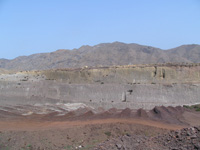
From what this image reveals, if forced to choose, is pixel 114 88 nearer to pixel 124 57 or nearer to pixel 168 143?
pixel 168 143

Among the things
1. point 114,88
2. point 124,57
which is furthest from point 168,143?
point 124,57

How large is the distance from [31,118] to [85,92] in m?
9.21

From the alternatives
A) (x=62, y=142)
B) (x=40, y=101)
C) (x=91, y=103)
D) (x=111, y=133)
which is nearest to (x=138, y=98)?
(x=91, y=103)

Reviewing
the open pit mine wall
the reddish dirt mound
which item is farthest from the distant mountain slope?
the reddish dirt mound

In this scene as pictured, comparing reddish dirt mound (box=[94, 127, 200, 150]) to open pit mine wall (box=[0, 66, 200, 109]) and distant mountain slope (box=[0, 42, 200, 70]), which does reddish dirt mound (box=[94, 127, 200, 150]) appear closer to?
open pit mine wall (box=[0, 66, 200, 109])

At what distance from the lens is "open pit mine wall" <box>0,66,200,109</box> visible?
25922 millimetres

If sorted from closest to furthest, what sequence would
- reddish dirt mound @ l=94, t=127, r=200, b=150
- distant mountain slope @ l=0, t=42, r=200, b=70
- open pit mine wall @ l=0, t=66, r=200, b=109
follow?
reddish dirt mound @ l=94, t=127, r=200, b=150
open pit mine wall @ l=0, t=66, r=200, b=109
distant mountain slope @ l=0, t=42, r=200, b=70

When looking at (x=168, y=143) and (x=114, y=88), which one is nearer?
(x=168, y=143)

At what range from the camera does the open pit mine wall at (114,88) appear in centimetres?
2592

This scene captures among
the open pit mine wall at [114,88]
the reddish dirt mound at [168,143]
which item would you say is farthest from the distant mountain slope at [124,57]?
the reddish dirt mound at [168,143]

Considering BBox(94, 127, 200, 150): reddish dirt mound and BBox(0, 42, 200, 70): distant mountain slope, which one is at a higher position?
BBox(0, 42, 200, 70): distant mountain slope

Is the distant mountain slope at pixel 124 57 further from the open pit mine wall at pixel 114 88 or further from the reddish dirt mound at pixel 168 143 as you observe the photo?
the reddish dirt mound at pixel 168 143

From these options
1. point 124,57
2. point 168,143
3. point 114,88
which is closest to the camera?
point 168,143

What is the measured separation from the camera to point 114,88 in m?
27.2
